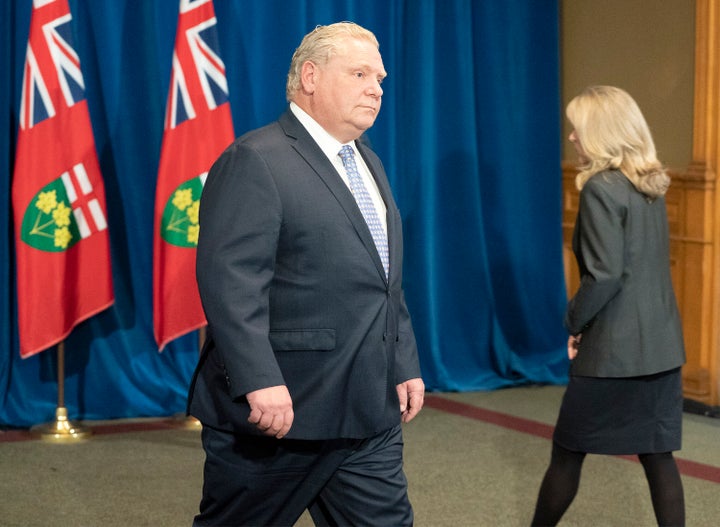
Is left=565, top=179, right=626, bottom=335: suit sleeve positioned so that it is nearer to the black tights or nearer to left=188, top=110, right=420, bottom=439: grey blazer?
the black tights

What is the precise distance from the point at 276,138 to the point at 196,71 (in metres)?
2.78

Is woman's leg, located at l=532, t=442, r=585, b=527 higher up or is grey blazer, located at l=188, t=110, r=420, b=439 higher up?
grey blazer, located at l=188, t=110, r=420, b=439

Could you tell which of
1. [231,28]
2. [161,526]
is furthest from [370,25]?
[161,526]

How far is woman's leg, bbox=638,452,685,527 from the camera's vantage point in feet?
10.0

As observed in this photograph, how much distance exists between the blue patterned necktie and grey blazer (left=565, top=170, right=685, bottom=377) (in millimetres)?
764

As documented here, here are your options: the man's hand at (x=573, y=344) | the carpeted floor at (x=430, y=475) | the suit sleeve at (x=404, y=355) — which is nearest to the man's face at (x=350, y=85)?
the suit sleeve at (x=404, y=355)

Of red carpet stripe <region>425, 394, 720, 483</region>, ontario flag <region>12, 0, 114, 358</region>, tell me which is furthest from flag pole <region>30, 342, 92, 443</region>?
red carpet stripe <region>425, 394, 720, 483</region>

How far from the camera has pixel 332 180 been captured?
2.35 m

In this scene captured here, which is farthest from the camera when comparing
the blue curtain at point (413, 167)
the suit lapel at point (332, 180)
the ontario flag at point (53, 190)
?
the blue curtain at point (413, 167)

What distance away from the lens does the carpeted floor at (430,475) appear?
12.8ft

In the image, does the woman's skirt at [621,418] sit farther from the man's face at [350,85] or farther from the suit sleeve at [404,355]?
the man's face at [350,85]

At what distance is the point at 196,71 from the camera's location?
5.03 metres

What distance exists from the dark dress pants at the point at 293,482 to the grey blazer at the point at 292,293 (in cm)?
6

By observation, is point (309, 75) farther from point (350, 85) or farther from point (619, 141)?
point (619, 141)
